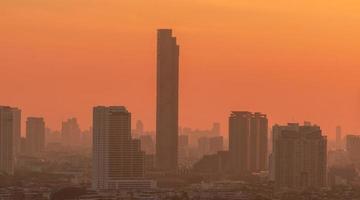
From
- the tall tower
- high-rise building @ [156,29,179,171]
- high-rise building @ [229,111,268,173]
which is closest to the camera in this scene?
the tall tower

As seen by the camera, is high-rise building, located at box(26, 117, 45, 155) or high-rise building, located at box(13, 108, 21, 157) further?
high-rise building, located at box(26, 117, 45, 155)

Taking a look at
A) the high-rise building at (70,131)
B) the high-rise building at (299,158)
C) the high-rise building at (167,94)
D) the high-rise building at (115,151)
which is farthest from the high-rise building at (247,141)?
the high-rise building at (70,131)

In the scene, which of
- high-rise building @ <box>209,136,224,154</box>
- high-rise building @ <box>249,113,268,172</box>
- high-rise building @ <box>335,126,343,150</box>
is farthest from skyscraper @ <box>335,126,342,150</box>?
high-rise building @ <box>249,113,268,172</box>

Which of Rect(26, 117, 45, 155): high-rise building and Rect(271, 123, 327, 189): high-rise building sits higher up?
Rect(26, 117, 45, 155): high-rise building

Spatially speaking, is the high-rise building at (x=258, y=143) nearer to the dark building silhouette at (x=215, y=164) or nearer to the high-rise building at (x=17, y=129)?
the dark building silhouette at (x=215, y=164)

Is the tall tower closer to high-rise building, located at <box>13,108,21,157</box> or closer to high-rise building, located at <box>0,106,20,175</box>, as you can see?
high-rise building, located at <box>0,106,20,175</box>

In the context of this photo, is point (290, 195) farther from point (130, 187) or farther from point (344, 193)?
point (130, 187)

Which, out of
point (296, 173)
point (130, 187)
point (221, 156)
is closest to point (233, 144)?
point (221, 156)
